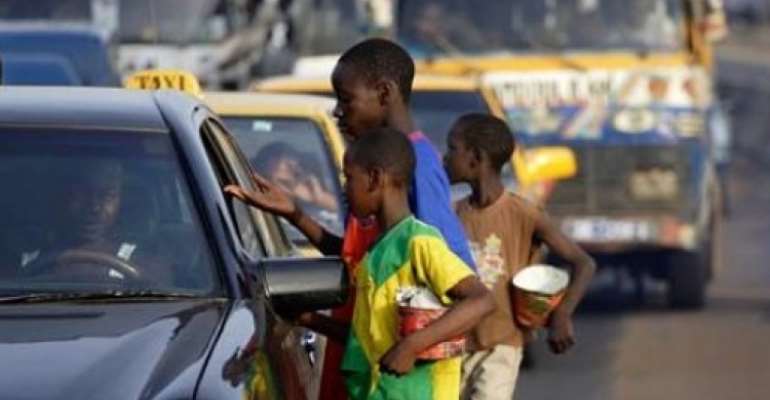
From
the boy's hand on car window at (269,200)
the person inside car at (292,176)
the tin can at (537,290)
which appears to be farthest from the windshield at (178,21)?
the boy's hand on car window at (269,200)

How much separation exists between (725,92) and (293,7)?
34776 mm

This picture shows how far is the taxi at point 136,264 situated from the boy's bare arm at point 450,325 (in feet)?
0.64

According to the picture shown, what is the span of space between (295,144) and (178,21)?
1648 cm

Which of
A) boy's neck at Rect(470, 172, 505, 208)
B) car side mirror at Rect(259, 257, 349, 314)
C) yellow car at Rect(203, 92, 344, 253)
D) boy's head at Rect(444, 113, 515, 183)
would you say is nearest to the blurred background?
yellow car at Rect(203, 92, 344, 253)

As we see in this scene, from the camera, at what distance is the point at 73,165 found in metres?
7.00

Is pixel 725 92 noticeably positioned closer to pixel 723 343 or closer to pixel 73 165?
pixel 723 343

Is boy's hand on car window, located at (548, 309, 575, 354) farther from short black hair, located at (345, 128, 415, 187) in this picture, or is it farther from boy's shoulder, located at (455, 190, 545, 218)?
short black hair, located at (345, 128, 415, 187)

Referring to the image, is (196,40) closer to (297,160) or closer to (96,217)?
(297,160)

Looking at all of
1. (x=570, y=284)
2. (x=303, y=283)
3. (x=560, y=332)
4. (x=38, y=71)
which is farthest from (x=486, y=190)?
(x=38, y=71)

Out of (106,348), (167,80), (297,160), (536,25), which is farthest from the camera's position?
(536,25)

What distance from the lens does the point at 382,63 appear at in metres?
7.39

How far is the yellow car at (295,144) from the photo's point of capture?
11.3 m

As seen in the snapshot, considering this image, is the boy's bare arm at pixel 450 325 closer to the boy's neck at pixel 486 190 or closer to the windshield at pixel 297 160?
the boy's neck at pixel 486 190

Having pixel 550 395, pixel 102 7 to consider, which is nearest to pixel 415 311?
pixel 550 395
